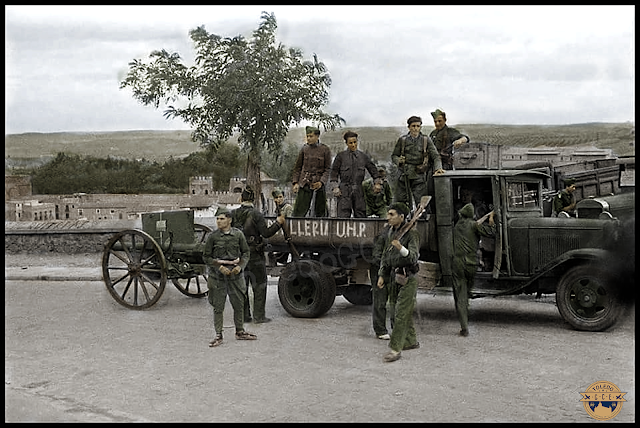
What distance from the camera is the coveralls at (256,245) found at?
10.3 meters

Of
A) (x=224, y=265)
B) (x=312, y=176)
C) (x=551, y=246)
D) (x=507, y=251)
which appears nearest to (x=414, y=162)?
(x=312, y=176)

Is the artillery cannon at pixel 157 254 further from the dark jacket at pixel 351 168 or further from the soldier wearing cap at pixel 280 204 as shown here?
the dark jacket at pixel 351 168

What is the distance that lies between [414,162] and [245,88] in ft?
19.3

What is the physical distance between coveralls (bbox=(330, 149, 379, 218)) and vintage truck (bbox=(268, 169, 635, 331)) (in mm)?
901

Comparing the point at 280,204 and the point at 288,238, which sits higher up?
the point at 280,204

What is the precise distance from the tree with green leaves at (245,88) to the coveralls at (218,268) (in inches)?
265

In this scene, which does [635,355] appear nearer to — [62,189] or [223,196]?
Result: [223,196]

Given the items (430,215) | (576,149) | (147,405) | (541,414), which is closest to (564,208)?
(576,149)

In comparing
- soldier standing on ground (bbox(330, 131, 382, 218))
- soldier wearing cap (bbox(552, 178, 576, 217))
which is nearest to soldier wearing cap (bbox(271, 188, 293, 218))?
soldier standing on ground (bbox(330, 131, 382, 218))

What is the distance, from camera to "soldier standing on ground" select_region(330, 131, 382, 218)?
11.2 m

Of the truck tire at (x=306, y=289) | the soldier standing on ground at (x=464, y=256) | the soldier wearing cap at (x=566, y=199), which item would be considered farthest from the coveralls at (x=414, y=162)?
the soldier wearing cap at (x=566, y=199)

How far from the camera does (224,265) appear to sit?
9.10 m

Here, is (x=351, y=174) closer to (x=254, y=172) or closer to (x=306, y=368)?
(x=306, y=368)

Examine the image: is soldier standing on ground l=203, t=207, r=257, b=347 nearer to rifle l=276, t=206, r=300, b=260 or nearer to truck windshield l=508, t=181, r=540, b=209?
rifle l=276, t=206, r=300, b=260
